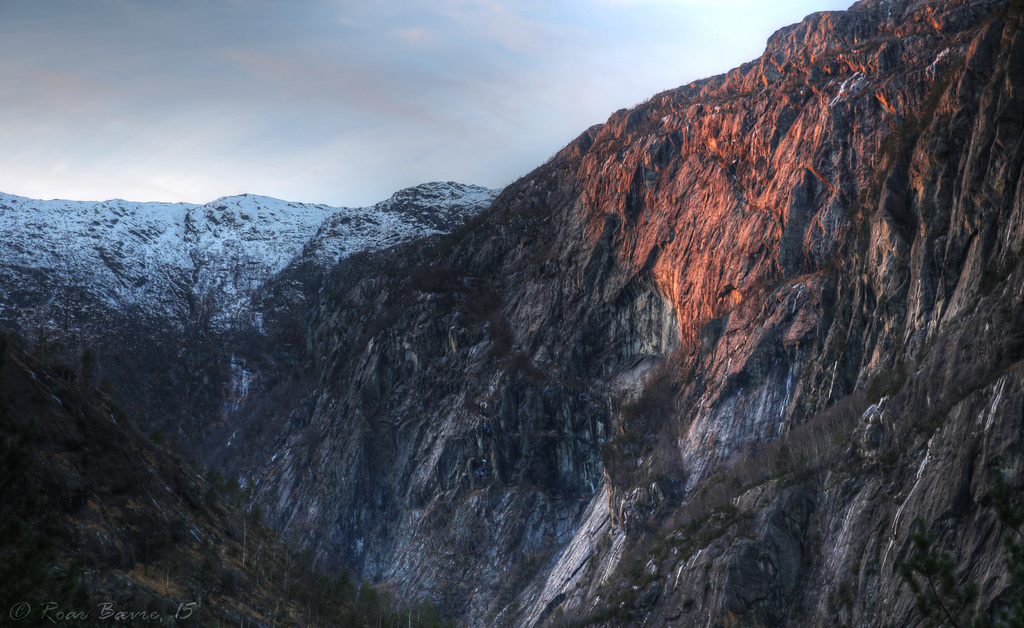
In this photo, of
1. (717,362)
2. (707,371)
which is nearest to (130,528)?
(717,362)

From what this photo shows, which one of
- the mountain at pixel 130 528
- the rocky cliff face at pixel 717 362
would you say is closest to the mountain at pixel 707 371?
the rocky cliff face at pixel 717 362

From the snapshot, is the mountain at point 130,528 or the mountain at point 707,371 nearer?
the mountain at point 130,528

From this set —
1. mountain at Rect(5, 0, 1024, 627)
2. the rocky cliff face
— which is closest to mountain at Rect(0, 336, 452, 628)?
mountain at Rect(5, 0, 1024, 627)

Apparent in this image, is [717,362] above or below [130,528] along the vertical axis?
below

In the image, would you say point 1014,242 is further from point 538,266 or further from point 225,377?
point 225,377

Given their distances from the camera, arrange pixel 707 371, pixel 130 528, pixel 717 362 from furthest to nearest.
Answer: pixel 707 371
pixel 717 362
pixel 130 528

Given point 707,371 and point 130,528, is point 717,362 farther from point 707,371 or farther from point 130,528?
point 130,528

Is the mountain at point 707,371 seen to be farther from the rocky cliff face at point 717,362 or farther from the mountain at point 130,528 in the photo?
the mountain at point 130,528

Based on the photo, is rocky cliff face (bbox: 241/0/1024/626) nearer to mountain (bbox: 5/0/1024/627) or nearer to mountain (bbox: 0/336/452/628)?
mountain (bbox: 5/0/1024/627)

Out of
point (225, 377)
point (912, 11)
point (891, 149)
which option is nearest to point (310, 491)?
point (225, 377)
